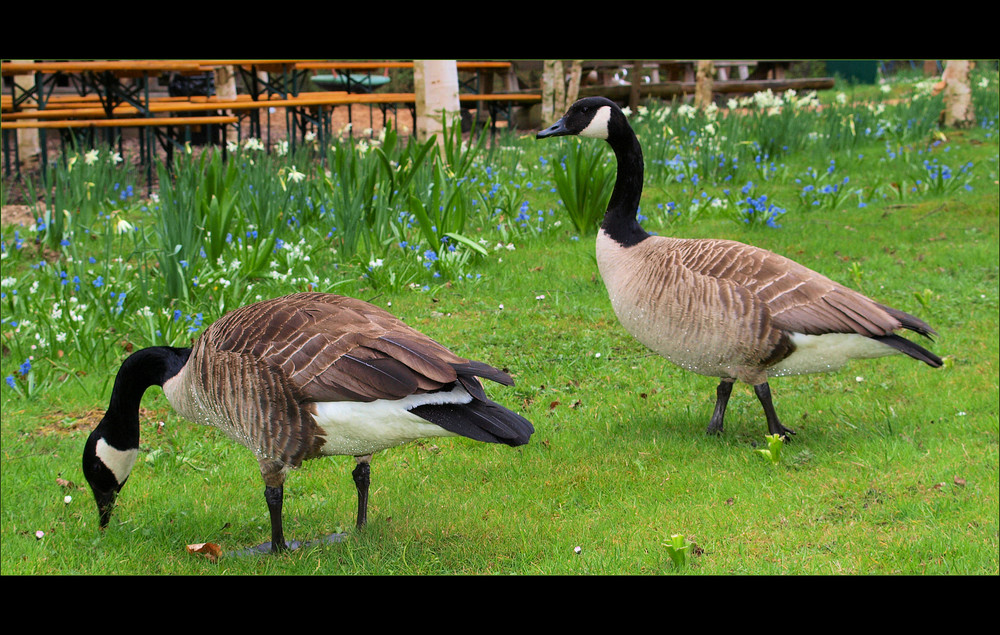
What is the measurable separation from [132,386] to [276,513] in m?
0.95

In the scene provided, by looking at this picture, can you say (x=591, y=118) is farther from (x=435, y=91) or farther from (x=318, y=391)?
(x=435, y=91)

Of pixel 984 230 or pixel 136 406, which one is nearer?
pixel 136 406

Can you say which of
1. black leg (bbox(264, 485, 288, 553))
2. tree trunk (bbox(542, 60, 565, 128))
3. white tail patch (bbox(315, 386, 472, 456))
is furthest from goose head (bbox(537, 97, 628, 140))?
tree trunk (bbox(542, 60, 565, 128))

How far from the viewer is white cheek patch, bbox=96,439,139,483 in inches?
158

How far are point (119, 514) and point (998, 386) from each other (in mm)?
5243

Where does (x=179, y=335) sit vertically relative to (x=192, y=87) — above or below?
below

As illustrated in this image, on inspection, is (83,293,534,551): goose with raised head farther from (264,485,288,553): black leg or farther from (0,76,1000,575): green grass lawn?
(0,76,1000,575): green grass lawn

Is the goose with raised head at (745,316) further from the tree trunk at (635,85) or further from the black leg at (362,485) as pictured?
the tree trunk at (635,85)

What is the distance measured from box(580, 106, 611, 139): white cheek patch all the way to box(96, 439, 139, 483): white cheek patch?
121 inches

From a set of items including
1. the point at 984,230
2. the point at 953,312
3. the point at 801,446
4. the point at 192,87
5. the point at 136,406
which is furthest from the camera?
the point at 192,87

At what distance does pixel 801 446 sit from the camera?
480 centimetres

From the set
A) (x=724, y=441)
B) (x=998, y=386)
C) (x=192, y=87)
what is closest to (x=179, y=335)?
(x=724, y=441)

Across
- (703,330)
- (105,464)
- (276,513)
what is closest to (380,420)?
(276,513)

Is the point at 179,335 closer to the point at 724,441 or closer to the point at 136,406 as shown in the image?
the point at 136,406
